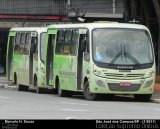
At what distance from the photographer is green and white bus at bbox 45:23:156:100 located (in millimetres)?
25094

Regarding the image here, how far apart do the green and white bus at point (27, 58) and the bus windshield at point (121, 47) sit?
259 inches

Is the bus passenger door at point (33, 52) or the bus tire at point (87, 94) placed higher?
the bus passenger door at point (33, 52)

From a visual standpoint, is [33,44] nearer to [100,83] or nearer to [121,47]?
[121,47]

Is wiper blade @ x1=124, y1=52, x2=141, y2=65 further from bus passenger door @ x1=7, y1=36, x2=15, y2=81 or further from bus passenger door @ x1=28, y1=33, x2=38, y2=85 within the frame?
bus passenger door @ x1=7, y1=36, x2=15, y2=81

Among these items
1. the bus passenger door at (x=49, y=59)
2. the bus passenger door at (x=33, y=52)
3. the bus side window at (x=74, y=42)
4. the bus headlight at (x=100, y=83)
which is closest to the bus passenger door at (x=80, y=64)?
the bus side window at (x=74, y=42)

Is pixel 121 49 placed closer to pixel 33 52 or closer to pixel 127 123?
pixel 33 52

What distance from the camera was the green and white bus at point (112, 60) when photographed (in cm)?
2509

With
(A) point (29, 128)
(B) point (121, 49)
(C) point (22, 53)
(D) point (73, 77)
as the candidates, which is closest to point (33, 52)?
(C) point (22, 53)

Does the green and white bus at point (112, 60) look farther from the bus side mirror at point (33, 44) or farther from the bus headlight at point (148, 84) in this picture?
the bus side mirror at point (33, 44)

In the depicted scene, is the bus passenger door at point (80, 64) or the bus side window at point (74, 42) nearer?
the bus passenger door at point (80, 64)

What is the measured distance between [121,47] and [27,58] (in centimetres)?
934

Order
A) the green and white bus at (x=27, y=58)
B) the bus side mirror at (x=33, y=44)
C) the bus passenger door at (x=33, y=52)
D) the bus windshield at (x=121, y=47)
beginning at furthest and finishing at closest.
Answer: the bus side mirror at (x=33, y=44)
the bus passenger door at (x=33, y=52)
the green and white bus at (x=27, y=58)
the bus windshield at (x=121, y=47)

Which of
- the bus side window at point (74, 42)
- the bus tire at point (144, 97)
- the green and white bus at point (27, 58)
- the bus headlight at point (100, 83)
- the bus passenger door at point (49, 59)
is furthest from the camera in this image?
the green and white bus at point (27, 58)

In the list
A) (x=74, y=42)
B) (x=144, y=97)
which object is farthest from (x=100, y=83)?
(x=74, y=42)
